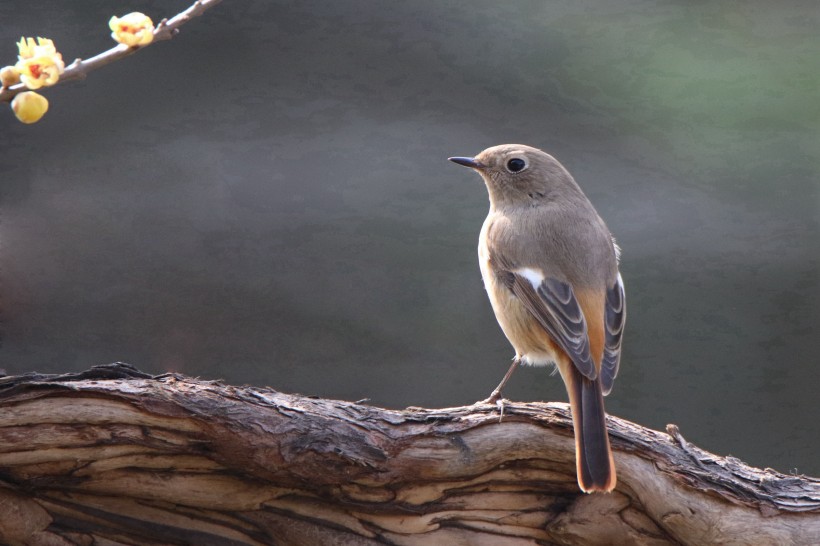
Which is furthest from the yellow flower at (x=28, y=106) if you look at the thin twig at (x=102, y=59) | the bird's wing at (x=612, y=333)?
the bird's wing at (x=612, y=333)

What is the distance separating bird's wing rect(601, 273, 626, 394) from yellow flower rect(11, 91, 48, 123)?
1.07m

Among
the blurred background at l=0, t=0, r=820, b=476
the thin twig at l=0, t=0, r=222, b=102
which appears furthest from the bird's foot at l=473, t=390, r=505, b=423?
the thin twig at l=0, t=0, r=222, b=102

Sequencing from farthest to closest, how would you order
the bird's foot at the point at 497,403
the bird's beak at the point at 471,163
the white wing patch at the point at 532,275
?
1. the bird's beak at the point at 471,163
2. the white wing patch at the point at 532,275
3. the bird's foot at the point at 497,403

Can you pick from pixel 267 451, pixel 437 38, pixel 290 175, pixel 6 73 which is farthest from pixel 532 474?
pixel 437 38

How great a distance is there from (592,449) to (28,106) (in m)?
0.99

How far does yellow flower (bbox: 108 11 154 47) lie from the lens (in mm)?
900

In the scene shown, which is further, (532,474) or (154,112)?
(154,112)

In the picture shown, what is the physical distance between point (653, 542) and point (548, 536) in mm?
181

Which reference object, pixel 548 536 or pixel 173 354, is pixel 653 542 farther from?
pixel 173 354

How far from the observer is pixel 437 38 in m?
2.53

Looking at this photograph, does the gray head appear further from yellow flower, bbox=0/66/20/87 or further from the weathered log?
yellow flower, bbox=0/66/20/87

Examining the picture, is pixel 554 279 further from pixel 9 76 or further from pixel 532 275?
pixel 9 76

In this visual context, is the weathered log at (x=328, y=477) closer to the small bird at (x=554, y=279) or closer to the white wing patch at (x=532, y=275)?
the small bird at (x=554, y=279)

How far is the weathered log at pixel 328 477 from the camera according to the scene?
1.45 m
